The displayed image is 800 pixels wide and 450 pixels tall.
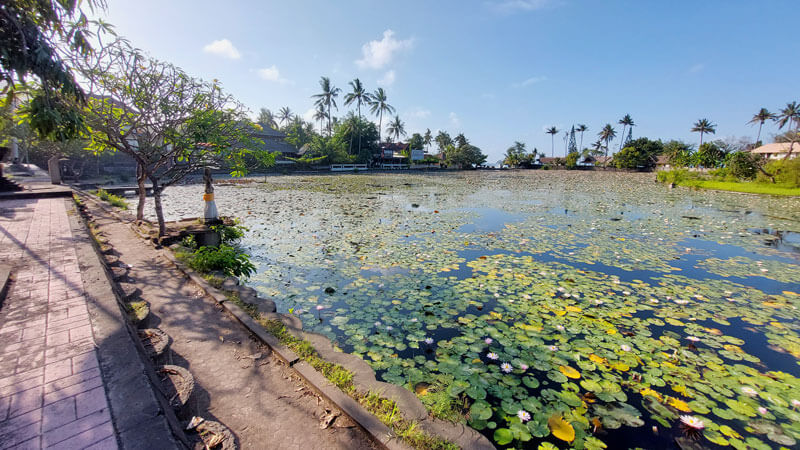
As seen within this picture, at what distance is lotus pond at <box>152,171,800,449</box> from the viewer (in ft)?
7.82

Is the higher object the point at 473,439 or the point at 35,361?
the point at 35,361

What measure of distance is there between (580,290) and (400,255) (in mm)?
3081

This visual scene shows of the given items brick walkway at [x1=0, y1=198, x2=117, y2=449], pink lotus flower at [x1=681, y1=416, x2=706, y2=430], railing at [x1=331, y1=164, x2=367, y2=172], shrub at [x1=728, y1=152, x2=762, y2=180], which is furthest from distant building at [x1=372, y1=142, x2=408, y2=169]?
pink lotus flower at [x1=681, y1=416, x2=706, y2=430]

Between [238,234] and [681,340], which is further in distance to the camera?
[238,234]

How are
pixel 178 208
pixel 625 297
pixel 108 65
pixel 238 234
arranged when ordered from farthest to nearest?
1. pixel 178 208
2. pixel 238 234
3. pixel 108 65
4. pixel 625 297

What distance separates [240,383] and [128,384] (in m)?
0.70

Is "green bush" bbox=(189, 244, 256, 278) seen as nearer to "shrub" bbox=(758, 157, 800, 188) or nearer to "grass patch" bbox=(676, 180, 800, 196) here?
"grass patch" bbox=(676, 180, 800, 196)

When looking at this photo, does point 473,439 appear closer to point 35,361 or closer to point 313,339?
point 313,339

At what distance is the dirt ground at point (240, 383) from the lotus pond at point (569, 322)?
33.6 inches

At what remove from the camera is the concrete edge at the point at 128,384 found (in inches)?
60.1

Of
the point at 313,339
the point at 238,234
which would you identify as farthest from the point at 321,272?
the point at 238,234

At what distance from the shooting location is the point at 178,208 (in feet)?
37.6

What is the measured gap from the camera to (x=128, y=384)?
183 cm

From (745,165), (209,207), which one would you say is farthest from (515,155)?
(209,207)
